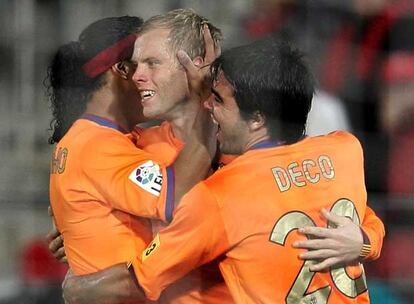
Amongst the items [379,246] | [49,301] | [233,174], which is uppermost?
[233,174]

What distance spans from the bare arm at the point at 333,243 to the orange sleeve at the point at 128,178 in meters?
0.26

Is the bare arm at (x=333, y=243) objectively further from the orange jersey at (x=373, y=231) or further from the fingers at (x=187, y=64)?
the fingers at (x=187, y=64)

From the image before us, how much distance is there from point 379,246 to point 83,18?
0.73 m

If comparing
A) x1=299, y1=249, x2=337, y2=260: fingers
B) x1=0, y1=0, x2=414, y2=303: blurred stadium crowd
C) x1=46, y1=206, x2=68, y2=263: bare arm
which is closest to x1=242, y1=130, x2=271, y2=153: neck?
x1=0, y1=0, x2=414, y2=303: blurred stadium crowd

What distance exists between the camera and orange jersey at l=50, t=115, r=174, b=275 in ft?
6.14

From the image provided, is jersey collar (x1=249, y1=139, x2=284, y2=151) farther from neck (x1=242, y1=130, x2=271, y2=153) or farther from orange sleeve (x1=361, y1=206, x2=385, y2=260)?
orange sleeve (x1=361, y1=206, x2=385, y2=260)

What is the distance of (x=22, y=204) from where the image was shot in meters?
2.00

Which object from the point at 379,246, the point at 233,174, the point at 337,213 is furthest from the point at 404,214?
the point at 233,174

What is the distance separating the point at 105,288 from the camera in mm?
1922

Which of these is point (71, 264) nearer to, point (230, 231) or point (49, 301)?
point (49, 301)

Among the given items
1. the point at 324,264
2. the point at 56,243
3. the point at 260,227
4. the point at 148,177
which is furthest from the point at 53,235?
the point at 324,264

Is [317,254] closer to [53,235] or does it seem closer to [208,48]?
[208,48]

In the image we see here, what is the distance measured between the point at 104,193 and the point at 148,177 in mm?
111

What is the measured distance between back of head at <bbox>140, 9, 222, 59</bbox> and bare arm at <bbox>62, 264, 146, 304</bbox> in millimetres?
419
